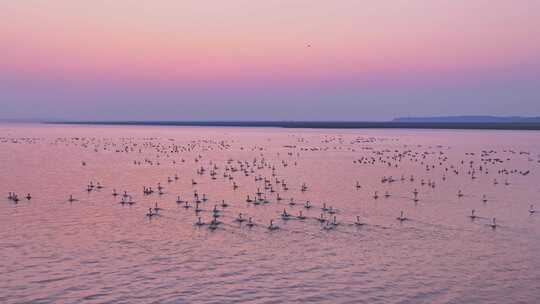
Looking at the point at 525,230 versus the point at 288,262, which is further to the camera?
the point at 525,230

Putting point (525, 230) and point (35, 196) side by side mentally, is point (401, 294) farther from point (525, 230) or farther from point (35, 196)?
point (35, 196)

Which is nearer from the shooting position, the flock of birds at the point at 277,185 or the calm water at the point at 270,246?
the calm water at the point at 270,246

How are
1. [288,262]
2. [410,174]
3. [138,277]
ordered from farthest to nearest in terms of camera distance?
[410,174] < [288,262] < [138,277]

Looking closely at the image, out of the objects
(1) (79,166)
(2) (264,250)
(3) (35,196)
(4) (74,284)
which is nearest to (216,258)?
(2) (264,250)

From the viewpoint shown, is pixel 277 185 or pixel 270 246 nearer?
pixel 270 246

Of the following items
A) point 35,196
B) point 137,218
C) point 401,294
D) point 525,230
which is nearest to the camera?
point 401,294

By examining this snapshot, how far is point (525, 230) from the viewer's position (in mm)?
29094

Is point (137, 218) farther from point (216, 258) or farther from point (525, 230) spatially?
point (525, 230)

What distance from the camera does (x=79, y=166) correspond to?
64.1 meters

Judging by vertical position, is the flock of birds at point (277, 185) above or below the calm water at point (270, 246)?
above

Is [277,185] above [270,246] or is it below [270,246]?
above

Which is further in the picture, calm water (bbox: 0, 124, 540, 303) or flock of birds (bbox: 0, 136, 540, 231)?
flock of birds (bbox: 0, 136, 540, 231)

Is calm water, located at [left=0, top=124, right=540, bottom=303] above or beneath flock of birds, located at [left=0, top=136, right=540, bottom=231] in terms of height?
beneath

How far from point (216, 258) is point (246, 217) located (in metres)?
9.02
